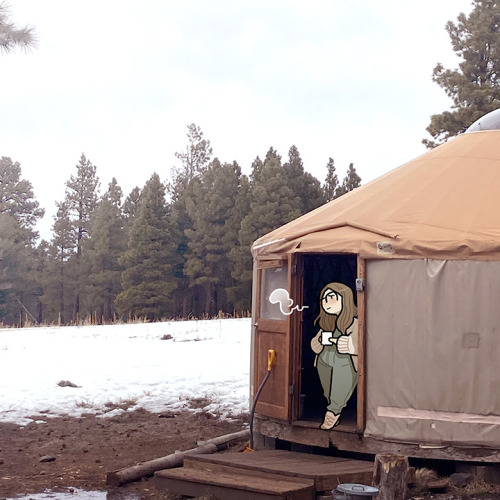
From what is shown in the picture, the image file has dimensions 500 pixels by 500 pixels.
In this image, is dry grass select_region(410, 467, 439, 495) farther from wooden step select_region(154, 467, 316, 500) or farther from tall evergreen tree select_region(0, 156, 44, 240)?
tall evergreen tree select_region(0, 156, 44, 240)

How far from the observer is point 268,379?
6.18m

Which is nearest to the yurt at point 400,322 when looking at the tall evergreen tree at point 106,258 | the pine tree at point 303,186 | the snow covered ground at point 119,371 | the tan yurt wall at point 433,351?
the tan yurt wall at point 433,351

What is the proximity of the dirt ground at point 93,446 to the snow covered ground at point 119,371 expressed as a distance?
1.35 ft

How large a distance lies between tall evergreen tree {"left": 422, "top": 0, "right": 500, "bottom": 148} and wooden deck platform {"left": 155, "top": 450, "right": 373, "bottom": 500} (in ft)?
45.1

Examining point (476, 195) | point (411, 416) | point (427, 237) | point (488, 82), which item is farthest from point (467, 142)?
point (488, 82)

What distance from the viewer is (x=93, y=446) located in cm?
688

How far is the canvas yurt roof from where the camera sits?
5.35m

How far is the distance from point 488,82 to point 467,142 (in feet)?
41.8

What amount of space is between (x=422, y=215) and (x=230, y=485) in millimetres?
2552

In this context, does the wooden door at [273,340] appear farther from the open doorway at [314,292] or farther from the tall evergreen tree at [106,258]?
the tall evergreen tree at [106,258]

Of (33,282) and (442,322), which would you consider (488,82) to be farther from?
(33,282)

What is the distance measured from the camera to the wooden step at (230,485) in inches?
183

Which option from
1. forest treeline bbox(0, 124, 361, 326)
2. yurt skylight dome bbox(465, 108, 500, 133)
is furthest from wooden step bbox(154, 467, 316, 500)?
forest treeline bbox(0, 124, 361, 326)

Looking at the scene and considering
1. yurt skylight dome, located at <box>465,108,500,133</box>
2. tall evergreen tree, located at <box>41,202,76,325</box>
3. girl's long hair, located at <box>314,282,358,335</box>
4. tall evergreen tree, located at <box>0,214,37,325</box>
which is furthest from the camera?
tall evergreen tree, located at <box>41,202,76,325</box>
